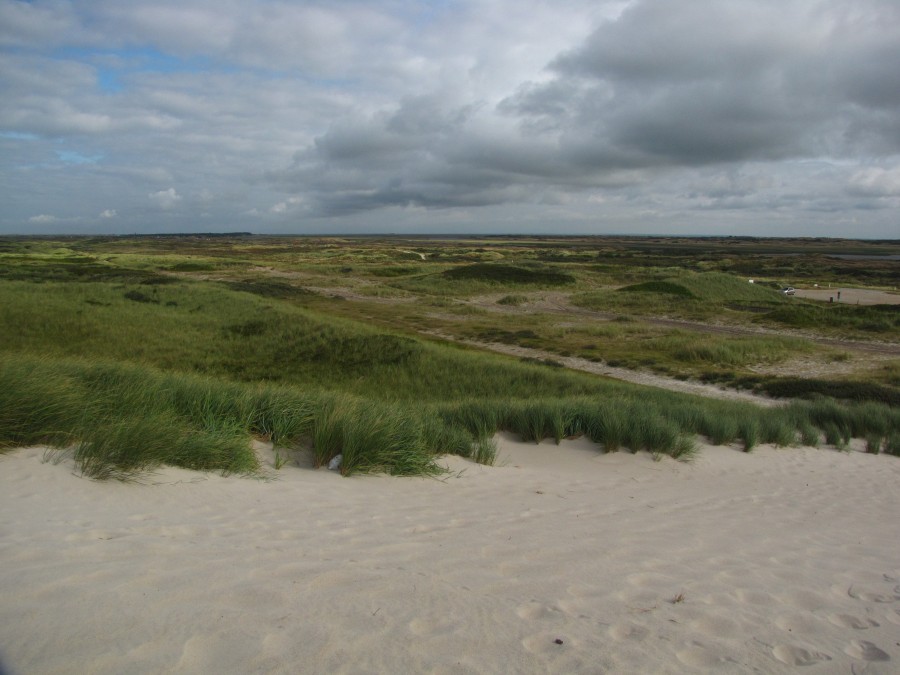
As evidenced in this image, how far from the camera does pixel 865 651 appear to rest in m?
3.41

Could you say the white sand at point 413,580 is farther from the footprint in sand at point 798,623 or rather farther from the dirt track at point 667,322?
the dirt track at point 667,322

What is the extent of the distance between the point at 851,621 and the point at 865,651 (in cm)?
48

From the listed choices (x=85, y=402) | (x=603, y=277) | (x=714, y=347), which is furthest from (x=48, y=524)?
(x=603, y=277)

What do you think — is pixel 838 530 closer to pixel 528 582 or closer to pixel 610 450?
pixel 610 450

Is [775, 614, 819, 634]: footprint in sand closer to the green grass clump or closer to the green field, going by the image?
the green field

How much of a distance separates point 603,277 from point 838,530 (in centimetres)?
6797

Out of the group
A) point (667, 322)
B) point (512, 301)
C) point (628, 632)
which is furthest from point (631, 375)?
point (512, 301)

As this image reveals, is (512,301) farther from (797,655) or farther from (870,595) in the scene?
(797,655)

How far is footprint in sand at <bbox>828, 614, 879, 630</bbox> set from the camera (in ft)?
12.4

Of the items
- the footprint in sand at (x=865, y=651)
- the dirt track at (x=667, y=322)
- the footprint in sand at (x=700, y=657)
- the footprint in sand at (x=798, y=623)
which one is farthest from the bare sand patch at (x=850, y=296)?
the footprint in sand at (x=700, y=657)

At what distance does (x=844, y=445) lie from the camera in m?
11.5

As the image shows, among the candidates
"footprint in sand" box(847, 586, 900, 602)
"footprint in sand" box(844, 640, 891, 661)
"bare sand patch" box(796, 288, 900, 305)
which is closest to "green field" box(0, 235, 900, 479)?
"footprint in sand" box(847, 586, 900, 602)

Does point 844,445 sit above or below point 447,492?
below

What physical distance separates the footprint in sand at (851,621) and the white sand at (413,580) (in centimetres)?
1
